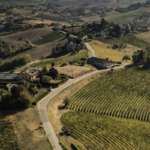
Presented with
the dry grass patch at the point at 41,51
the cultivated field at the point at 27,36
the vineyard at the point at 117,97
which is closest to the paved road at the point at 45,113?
the vineyard at the point at 117,97

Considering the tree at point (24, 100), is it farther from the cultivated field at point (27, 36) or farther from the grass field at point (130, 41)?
the cultivated field at point (27, 36)

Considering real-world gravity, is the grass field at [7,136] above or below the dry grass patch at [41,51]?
above

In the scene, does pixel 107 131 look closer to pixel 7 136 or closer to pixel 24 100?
pixel 24 100

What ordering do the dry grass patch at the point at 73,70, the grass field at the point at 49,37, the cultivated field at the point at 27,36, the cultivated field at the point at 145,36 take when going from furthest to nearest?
the cultivated field at the point at 145,36
the cultivated field at the point at 27,36
the grass field at the point at 49,37
the dry grass patch at the point at 73,70

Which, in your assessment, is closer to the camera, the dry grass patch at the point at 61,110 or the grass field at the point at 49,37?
the dry grass patch at the point at 61,110

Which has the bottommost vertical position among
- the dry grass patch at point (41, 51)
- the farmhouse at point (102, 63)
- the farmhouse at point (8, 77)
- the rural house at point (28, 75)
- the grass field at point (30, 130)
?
the dry grass patch at point (41, 51)

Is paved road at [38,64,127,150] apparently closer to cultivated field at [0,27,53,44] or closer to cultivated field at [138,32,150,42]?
cultivated field at [0,27,53,44]

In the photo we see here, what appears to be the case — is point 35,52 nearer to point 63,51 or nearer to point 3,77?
point 63,51

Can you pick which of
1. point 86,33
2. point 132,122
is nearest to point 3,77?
point 132,122

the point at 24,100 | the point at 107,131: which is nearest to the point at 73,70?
the point at 24,100
